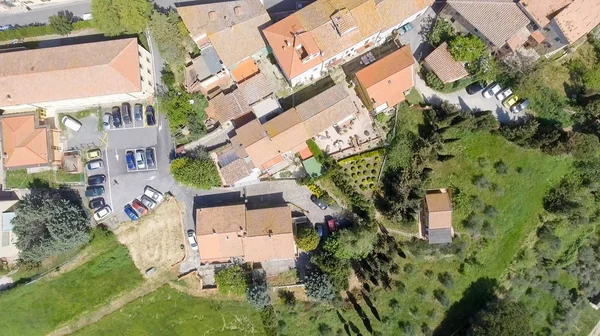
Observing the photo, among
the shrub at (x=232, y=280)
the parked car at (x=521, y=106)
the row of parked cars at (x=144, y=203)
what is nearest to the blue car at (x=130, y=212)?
the row of parked cars at (x=144, y=203)

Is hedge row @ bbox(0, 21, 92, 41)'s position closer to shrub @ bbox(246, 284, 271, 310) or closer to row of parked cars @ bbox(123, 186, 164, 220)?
row of parked cars @ bbox(123, 186, 164, 220)

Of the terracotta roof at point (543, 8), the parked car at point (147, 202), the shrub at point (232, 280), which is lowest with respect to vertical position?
the shrub at point (232, 280)

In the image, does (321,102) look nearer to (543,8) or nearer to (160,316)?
(543,8)

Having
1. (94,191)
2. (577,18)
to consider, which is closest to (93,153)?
(94,191)

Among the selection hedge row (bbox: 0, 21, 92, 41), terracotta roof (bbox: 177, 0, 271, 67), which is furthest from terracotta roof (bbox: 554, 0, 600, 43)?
hedge row (bbox: 0, 21, 92, 41)

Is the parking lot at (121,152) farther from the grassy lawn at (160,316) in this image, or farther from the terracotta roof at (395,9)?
the terracotta roof at (395,9)

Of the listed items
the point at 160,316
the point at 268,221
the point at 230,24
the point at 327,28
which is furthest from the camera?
the point at 160,316
